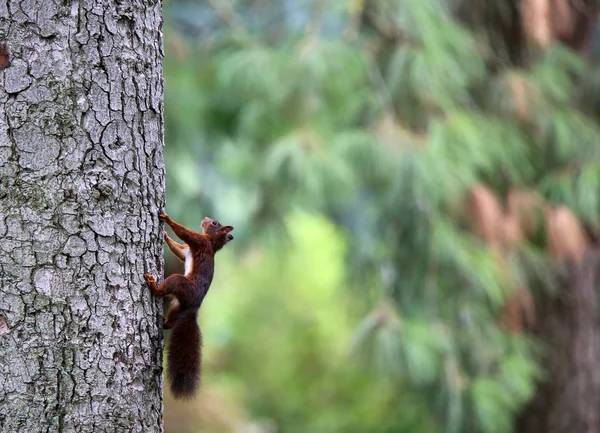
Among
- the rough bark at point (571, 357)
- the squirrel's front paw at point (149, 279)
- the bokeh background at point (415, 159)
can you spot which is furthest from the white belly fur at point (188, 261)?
the rough bark at point (571, 357)

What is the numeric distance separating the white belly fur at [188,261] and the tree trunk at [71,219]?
33cm

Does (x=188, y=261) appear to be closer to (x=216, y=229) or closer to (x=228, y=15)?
(x=216, y=229)

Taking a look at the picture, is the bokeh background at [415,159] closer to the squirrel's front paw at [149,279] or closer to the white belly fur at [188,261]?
the white belly fur at [188,261]

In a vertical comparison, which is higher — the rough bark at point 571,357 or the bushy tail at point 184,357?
the rough bark at point 571,357

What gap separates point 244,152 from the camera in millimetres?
4402

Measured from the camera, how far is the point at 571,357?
17.2ft

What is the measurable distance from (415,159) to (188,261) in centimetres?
195

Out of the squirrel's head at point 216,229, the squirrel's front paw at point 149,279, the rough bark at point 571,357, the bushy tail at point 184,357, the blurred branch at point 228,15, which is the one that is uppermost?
the blurred branch at point 228,15

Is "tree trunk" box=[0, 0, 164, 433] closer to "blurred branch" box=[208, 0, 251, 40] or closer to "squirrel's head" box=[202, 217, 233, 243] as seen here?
"squirrel's head" box=[202, 217, 233, 243]

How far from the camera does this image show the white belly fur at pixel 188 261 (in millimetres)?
1893

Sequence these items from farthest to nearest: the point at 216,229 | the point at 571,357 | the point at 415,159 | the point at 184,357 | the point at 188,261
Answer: the point at 571,357 < the point at 415,159 < the point at 216,229 < the point at 188,261 < the point at 184,357

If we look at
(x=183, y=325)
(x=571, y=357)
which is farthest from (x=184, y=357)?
(x=571, y=357)

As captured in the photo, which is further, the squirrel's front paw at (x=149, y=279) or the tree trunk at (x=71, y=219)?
the squirrel's front paw at (x=149, y=279)

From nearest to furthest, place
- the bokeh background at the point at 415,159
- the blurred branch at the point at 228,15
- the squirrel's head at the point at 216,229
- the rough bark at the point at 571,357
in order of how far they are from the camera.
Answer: the squirrel's head at the point at 216,229
the bokeh background at the point at 415,159
the blurred branch at the point at 228,15
the rough bark at the point at 571,357
